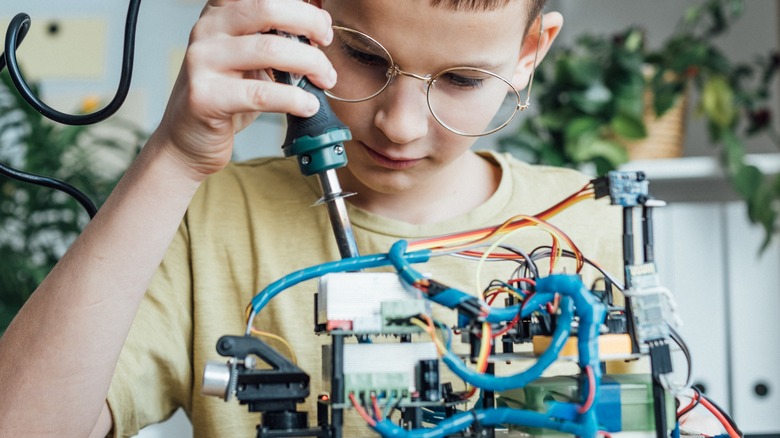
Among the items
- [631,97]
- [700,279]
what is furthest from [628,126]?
[700,279]

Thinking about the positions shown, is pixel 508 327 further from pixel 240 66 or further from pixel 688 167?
pixel 688 167

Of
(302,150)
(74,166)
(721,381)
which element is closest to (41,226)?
(74,166)

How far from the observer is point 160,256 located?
588 millimetres

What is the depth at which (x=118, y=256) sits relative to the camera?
1.88 ft

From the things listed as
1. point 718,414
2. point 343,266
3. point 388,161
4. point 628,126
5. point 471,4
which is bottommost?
point 718,414

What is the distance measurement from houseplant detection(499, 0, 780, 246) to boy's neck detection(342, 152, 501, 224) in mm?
650

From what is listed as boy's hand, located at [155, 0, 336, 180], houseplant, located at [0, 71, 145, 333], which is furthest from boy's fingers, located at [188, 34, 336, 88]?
houseplant, located at [0, 71, 145, 333]

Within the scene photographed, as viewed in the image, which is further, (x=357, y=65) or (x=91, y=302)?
(x=357, y=65)

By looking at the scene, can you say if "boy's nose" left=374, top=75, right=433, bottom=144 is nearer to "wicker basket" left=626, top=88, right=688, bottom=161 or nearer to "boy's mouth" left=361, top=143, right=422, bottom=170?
"boy's mouth" left=361, top=143, right=422, bottom=170

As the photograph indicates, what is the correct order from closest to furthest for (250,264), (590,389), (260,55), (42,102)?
(590,389) < (260,55) < (42,102) < (250,264)

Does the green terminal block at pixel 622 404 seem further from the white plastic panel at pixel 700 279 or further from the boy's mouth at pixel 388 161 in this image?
the white plastic panel at pixel 700 279

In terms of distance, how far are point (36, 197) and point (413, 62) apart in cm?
101

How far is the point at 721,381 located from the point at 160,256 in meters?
1.18

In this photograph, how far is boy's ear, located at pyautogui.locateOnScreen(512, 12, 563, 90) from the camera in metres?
0.83
